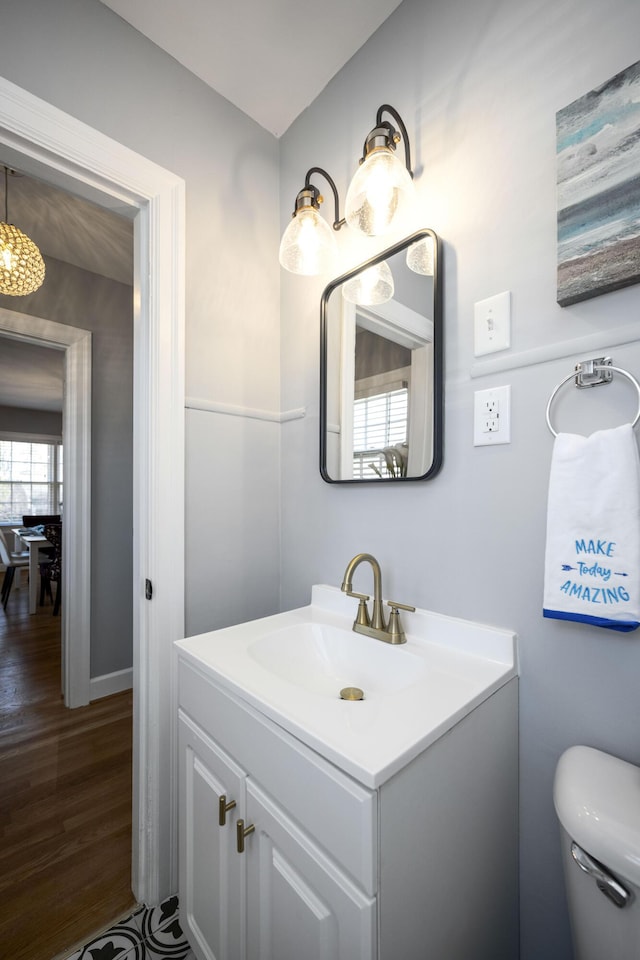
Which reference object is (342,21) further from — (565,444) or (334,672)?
(334,672)

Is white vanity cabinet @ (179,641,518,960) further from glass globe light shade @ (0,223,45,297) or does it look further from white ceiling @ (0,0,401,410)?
glass globe light shade @ (0,223,45,297)

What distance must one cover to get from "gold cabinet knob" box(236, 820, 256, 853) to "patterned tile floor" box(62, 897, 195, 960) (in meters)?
0.57

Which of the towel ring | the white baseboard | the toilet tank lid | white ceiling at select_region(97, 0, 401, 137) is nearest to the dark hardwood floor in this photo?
the white baseboard

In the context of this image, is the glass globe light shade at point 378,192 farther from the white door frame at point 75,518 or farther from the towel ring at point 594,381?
the white door frame at point 75,518

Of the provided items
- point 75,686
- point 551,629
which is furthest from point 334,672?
point 75,686

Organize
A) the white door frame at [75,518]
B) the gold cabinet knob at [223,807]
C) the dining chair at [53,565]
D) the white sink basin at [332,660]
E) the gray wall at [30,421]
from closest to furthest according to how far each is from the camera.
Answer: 1. the gold cabinet knob at [223,807]
2. the white sink basin at [332,660]
3. the white door frame at [75,518]
4. the dining chair at [53,565]
5. the gray wall at [30,421]

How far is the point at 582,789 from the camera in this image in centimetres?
62

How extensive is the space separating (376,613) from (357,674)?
0.15 m

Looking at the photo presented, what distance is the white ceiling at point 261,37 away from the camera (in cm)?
112

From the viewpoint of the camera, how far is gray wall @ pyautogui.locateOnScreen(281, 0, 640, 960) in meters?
0.75

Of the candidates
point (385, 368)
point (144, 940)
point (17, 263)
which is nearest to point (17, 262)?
point (17, 263)

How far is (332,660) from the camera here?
107 cm

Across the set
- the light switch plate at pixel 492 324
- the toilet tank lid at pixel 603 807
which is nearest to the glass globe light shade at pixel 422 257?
the light switch plate at pixel 492 324

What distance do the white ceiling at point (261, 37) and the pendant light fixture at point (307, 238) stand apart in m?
→ 0.47
